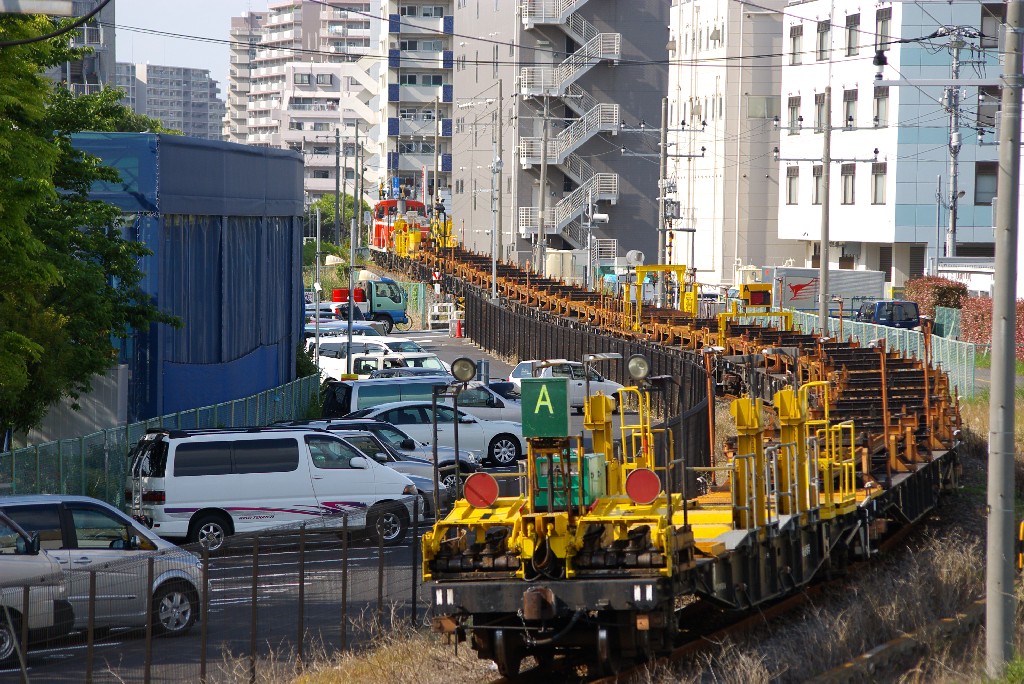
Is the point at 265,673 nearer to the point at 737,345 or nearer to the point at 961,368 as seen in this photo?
the point at 737,345

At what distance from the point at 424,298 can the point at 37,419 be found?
45603 millimetres

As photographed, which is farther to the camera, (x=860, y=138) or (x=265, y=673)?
(x=860, y=138)

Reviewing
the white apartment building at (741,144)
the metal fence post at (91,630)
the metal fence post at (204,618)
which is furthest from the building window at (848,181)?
the metal fence post at (91,630)

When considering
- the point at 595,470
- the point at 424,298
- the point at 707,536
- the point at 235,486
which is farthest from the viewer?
the point at 424,298

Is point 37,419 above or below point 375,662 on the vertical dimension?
above

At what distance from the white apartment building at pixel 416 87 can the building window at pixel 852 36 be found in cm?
4994

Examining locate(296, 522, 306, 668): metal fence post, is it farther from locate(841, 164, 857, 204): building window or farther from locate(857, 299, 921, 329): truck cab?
locate(841, 164, 857, 204): building window

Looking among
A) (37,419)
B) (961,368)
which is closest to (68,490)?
(37,419)

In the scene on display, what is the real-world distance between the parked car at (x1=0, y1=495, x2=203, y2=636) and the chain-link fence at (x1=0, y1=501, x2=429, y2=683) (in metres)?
0.01

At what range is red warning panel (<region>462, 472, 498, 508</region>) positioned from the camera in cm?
1151

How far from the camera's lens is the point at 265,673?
1180 centimetres

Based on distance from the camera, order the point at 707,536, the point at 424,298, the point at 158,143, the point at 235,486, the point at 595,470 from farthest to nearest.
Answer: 1. the point at 424,298
2. the point at 158,143
3. the point at 235,486
4. the point at 707,536
5. the point at 595,470

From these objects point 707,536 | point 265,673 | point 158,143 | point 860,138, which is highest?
point 860,138

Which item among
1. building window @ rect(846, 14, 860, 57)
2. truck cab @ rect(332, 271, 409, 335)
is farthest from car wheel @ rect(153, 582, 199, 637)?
building window @ rect(846, 14, 860, 57)
